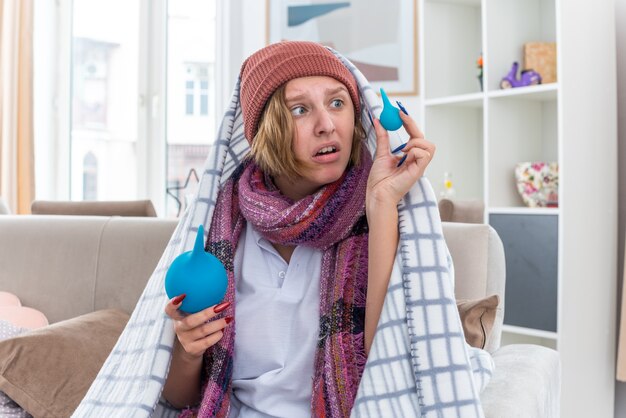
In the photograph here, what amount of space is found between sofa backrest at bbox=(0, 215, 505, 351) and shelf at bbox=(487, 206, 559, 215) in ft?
4.41

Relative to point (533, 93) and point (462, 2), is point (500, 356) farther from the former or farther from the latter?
point (462, 2)

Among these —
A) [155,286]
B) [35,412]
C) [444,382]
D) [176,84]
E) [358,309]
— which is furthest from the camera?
[176,84]

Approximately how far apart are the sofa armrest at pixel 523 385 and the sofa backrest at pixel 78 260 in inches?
40.0

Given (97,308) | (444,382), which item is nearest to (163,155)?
(97,308)

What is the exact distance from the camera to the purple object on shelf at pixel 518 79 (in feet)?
9.23

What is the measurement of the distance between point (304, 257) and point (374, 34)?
2.92 meters

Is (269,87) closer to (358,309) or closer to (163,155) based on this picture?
(358,309)

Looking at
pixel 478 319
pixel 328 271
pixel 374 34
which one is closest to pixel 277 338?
pixel 328 271

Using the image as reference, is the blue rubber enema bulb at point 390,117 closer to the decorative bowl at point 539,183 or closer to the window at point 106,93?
the decorative bowl at point 539,183

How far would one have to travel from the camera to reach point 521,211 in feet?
8.95

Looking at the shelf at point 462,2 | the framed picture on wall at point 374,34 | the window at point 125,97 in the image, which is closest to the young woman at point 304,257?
the shelf at point 462,2

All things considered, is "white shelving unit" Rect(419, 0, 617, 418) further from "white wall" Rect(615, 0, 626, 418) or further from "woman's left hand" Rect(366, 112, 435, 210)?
"woman's left hand" Rect(366, 112, 435, 210)

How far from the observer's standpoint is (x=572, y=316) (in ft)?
8.50

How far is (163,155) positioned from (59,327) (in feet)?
9.62
